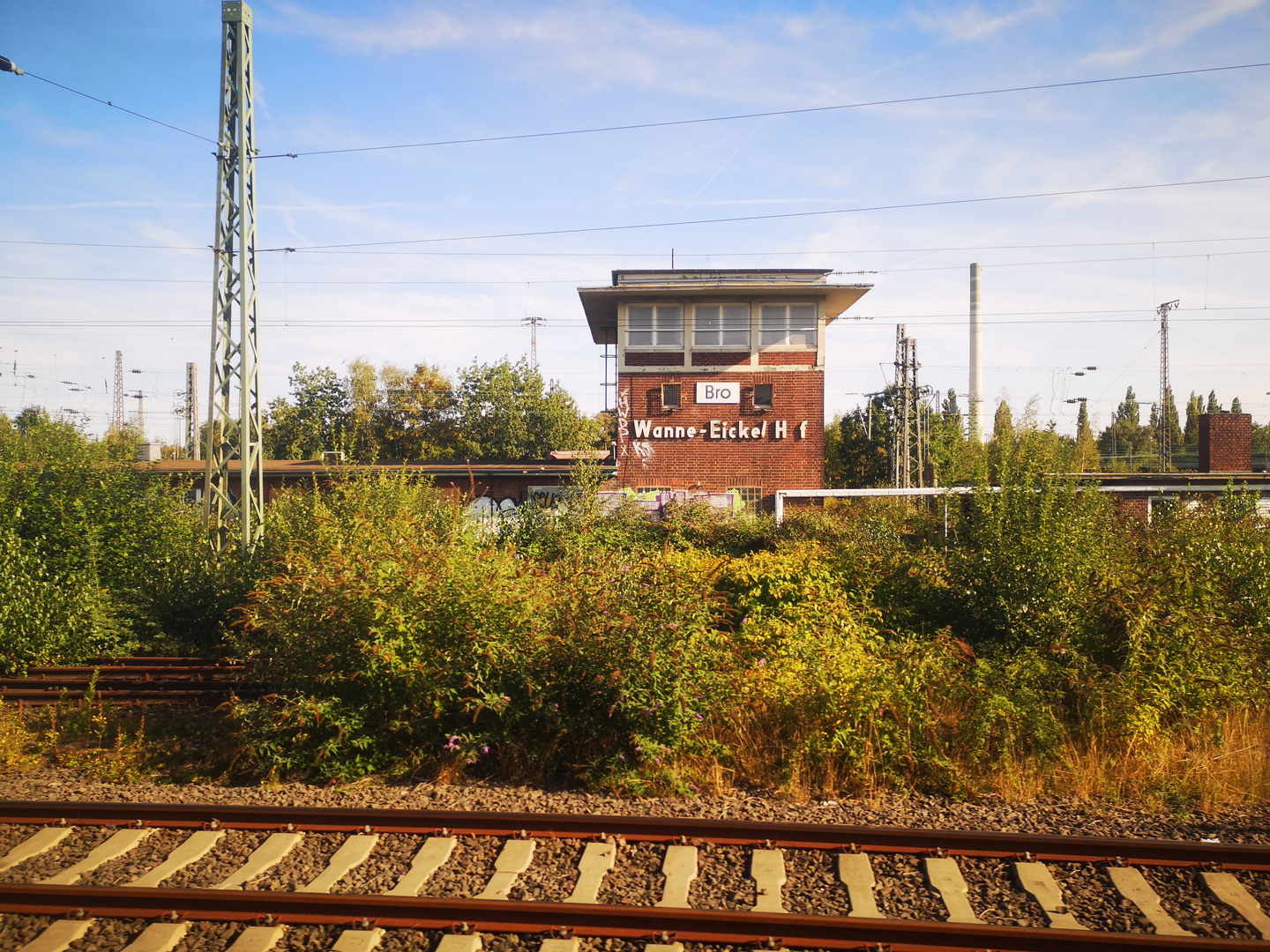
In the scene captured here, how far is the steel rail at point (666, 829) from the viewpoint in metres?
5.64

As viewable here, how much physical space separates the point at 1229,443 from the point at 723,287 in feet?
63.6

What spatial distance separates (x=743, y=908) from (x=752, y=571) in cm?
717

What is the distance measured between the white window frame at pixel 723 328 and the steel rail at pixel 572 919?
23.5m

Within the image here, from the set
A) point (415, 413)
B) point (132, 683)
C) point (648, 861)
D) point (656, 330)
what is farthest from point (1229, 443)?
point (415, 413)

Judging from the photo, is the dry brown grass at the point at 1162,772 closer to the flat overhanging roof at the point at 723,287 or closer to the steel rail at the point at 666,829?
the steel rail at the point at 666,829

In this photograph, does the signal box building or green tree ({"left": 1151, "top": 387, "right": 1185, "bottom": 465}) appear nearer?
the signal box building

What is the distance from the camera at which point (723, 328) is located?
27172mm

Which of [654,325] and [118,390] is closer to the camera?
[654,325]

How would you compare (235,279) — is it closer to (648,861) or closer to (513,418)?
(648,861)

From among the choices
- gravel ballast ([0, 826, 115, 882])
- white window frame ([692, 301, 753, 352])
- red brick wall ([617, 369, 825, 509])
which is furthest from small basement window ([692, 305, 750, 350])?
gravel ballast ([0, 826, 115, 882])

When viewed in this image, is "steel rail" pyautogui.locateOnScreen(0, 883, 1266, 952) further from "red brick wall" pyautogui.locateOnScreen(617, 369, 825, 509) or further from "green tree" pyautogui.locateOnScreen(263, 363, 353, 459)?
"green tree" pyautogui.locateOnScreen(263, 363, 353, 459)

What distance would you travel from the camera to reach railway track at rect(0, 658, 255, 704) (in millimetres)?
10078

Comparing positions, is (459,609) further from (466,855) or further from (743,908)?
(743,908)

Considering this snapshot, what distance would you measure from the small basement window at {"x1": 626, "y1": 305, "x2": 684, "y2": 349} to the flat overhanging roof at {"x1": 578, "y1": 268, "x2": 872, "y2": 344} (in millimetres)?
404
